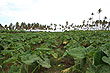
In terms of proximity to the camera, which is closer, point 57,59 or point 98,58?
point 98,58

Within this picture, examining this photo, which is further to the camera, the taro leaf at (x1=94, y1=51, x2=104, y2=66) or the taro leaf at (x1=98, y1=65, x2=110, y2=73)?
the taro leaf at (x1=94, y1=51, x2=104, y2=66)

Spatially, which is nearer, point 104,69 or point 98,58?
point 104,69

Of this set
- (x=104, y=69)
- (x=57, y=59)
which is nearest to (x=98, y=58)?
(x=104, y=69)

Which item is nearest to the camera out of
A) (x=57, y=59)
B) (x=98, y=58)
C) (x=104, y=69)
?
(x=104, y=69)

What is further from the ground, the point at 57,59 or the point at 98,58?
the point at 98,58

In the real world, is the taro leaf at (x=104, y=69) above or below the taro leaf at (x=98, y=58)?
below

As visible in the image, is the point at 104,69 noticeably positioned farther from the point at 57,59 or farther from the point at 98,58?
the point at 57,59

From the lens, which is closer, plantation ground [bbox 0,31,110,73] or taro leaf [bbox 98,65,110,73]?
taro leaf [bbox 98,65,110,73]

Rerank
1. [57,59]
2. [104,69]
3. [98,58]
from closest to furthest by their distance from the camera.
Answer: [104,69]
[98,58]
[57,59]

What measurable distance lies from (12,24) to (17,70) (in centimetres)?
8210

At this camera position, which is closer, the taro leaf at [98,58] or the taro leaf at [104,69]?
the taro leaf at [104,69]

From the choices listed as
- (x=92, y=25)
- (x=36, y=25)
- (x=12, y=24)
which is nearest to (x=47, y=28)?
(x=36, y=25)

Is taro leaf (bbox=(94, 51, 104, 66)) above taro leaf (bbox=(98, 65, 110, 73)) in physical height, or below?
above

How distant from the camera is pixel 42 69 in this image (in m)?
1.99
